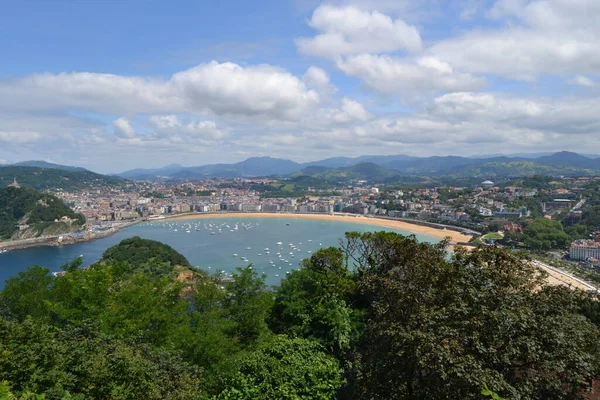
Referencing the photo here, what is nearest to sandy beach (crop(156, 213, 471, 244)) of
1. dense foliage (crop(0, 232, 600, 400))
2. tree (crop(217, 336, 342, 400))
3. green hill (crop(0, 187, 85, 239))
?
green hill (crop(0, 187, 85, 239))

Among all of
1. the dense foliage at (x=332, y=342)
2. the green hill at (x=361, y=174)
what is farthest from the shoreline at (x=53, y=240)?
the green hill at (x=361, y=174)

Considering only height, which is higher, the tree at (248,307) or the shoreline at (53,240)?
the tree at (248,307)

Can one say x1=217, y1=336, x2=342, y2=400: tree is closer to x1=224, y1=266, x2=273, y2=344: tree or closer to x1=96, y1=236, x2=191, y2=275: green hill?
x1=224, y1=266, x2=273, y2=344: tree

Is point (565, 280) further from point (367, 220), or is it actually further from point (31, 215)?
point (31, 215)

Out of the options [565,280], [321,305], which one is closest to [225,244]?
[565,280]

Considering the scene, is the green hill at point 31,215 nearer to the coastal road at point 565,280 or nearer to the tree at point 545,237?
the coastal road at point 565,280
